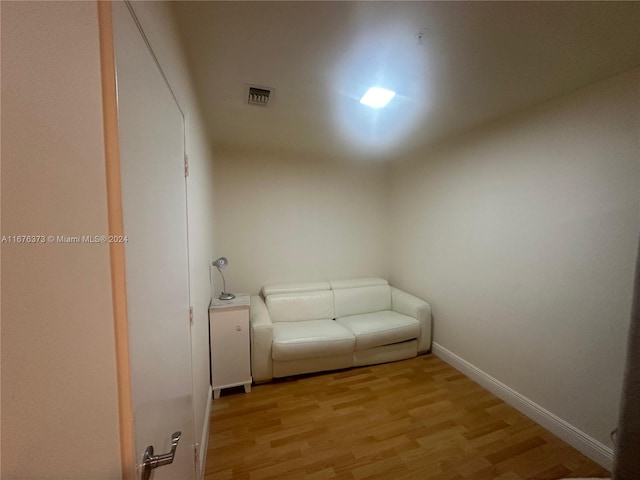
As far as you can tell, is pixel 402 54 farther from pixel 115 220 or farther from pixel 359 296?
pixel 359 296

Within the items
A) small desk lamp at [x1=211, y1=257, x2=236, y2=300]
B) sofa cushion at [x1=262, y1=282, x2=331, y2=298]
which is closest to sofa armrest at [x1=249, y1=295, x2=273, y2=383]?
small desk lamp at [x1=211, y1=257, x2=236, y2=300]

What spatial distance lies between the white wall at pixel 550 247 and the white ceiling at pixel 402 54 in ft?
0.93

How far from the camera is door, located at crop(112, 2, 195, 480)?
1.70 ft

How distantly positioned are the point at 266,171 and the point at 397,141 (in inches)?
63.9

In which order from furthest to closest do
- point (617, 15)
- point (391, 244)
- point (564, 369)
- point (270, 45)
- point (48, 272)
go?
1. point (391, 244)
2. point (564, 369)
3. point (270, 45)
4. point (617, 15)
5. point (48, 272)

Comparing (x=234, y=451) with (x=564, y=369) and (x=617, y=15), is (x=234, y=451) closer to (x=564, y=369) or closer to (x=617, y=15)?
(x=564, y=369)

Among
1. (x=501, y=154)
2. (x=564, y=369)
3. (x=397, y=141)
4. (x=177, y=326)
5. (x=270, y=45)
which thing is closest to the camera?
(x=177, y=326)

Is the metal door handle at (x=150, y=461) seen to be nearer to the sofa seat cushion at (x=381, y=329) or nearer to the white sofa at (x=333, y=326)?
the white sofa at (x=333, y=326)

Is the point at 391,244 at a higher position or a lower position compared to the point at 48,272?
lower

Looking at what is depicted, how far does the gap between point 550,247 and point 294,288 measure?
243 cm

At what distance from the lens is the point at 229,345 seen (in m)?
2.08

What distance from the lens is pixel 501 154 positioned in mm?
2000

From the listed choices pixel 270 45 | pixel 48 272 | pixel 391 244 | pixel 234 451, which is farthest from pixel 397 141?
pixel 234 451

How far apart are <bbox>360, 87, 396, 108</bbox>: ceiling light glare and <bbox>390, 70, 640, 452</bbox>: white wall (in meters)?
1.10
